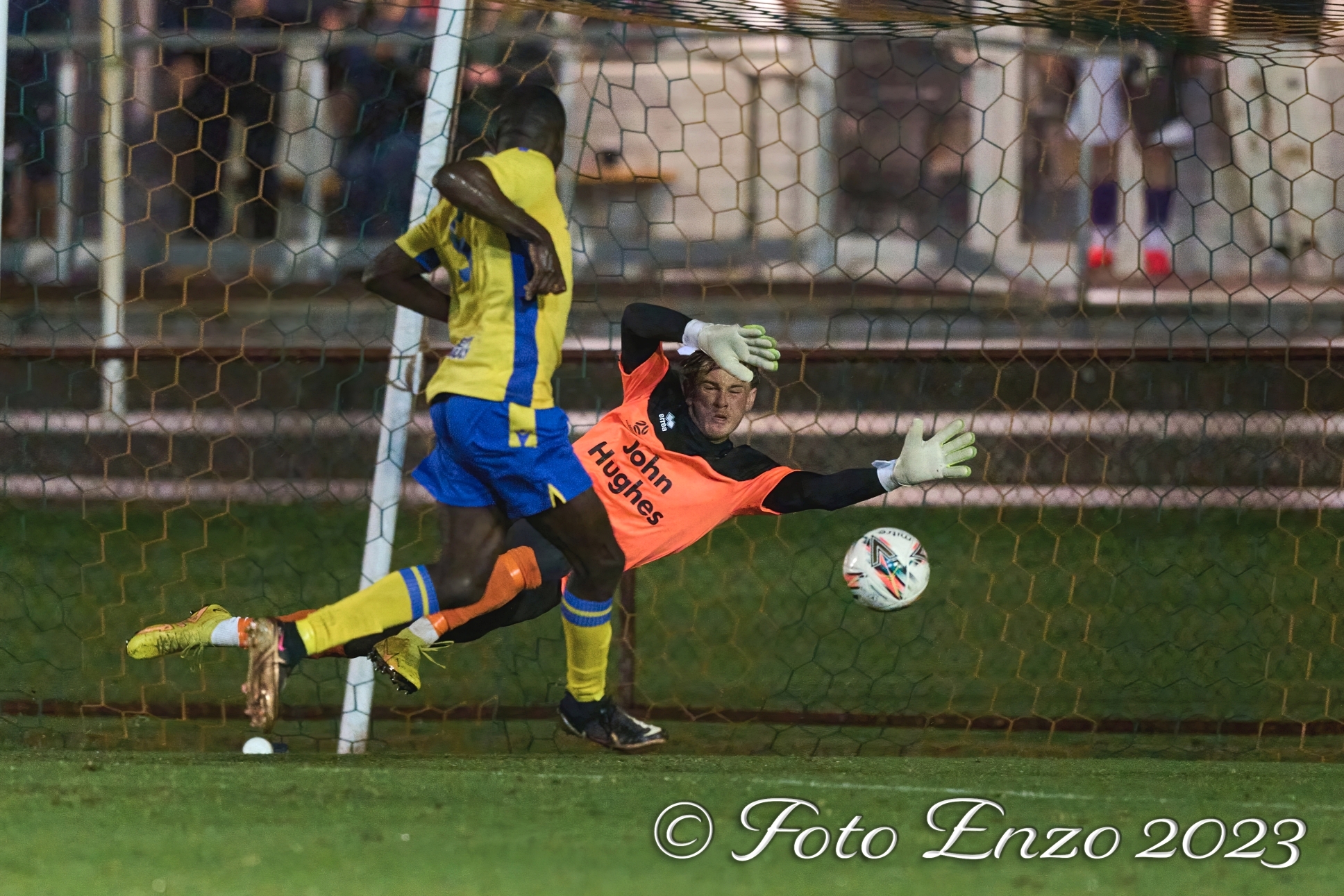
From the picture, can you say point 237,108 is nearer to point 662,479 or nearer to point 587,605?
point 662,479

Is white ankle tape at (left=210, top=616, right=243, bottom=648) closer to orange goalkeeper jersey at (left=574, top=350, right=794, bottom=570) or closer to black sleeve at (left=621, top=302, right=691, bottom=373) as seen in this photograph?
orange goalkeeper jersey at (left=574, top=350, right=794, bottom=570)

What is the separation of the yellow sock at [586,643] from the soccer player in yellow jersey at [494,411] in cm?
13

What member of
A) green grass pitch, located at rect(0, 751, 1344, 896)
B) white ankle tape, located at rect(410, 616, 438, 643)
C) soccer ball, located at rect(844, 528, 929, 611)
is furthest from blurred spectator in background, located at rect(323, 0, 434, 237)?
green grass pitch, located at rect(0, 751, 1344, 896)

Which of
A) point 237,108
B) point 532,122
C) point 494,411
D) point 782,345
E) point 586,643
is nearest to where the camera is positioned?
point 494,411

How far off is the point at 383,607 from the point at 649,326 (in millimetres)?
973

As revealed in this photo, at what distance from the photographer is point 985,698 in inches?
186

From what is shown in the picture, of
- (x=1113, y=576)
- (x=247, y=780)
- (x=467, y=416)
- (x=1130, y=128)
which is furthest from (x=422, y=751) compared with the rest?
(x=1130, y=128)

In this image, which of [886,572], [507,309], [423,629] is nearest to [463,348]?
[507,309]

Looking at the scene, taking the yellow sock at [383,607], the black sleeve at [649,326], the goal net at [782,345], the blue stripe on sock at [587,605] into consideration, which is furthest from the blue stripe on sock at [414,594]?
the black sleeve at [649,326]

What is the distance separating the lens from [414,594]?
3506 mm

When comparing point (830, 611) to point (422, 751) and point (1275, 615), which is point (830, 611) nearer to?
point (1275, 615)

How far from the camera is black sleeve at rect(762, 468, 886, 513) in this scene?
147 inches

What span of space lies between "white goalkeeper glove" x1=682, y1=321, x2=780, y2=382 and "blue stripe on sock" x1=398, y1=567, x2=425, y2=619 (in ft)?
2.93

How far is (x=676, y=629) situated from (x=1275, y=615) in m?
2.22
